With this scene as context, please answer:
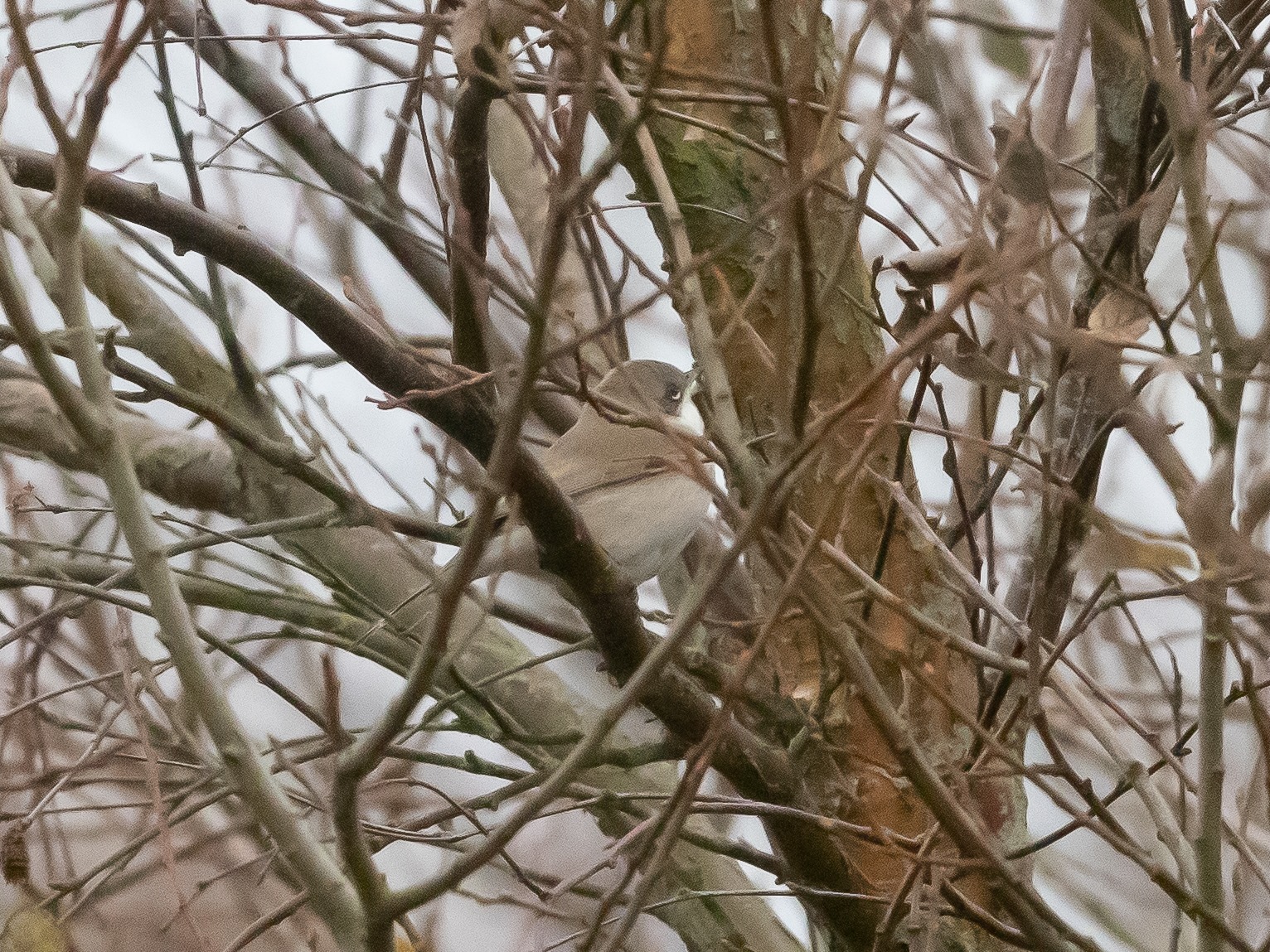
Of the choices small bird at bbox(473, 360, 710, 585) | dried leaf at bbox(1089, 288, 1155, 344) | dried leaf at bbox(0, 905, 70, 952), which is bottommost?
dried leaf at bbox(0, 905, 70, 952)

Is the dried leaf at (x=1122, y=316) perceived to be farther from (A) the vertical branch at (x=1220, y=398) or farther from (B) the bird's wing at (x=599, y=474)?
(B) the bird's wing at (x=599, y=474)

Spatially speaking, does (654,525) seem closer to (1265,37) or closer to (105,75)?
(1265,37)

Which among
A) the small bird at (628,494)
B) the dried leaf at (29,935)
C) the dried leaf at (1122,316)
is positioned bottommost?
the dried leaf at (29,935)

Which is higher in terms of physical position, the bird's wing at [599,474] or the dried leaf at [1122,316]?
the bird's wing at [599,474]

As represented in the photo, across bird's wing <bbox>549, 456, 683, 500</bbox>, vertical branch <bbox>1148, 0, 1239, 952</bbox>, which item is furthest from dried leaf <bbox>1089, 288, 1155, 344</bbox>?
bird's wing <bbox>549, 456, 683, 500</bbox>

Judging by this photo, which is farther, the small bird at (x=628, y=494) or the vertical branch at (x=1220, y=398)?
the small bird at (x=628, y=494)

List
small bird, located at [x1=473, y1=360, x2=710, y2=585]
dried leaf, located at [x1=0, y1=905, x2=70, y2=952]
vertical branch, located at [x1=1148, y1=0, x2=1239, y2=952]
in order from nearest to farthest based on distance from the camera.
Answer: vertical branch, located at [x1=1148, y1=0, x2=1239, y2=952] < dried leaf, located at [x1=0, y1=905, x2=70, y2=952] < small bird, located at [x1=473, y1=360, x2=710, y2=585]

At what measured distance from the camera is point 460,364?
76.8 inches

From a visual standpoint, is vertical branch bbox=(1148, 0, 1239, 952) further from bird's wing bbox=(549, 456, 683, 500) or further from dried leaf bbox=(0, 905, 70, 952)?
bird's wing bbox=(549, 456, 683, 500)

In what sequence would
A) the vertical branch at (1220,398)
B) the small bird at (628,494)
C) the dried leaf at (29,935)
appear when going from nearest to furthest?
the vertical branch at (1220,398) → the dried leaf at (29,935) → the small bird at (628,494)

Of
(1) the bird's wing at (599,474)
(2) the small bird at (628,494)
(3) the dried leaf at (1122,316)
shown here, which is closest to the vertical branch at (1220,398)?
(3) the dried leaf at (1122,316)

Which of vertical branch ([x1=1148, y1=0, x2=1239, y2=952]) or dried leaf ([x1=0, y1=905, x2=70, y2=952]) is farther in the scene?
dried leaf ([x1=0, y1=905, x2=70, y2=952])

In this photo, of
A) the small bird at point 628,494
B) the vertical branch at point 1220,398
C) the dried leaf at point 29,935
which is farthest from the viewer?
the small bird at point 628,494

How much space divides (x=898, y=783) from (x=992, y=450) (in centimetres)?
103
